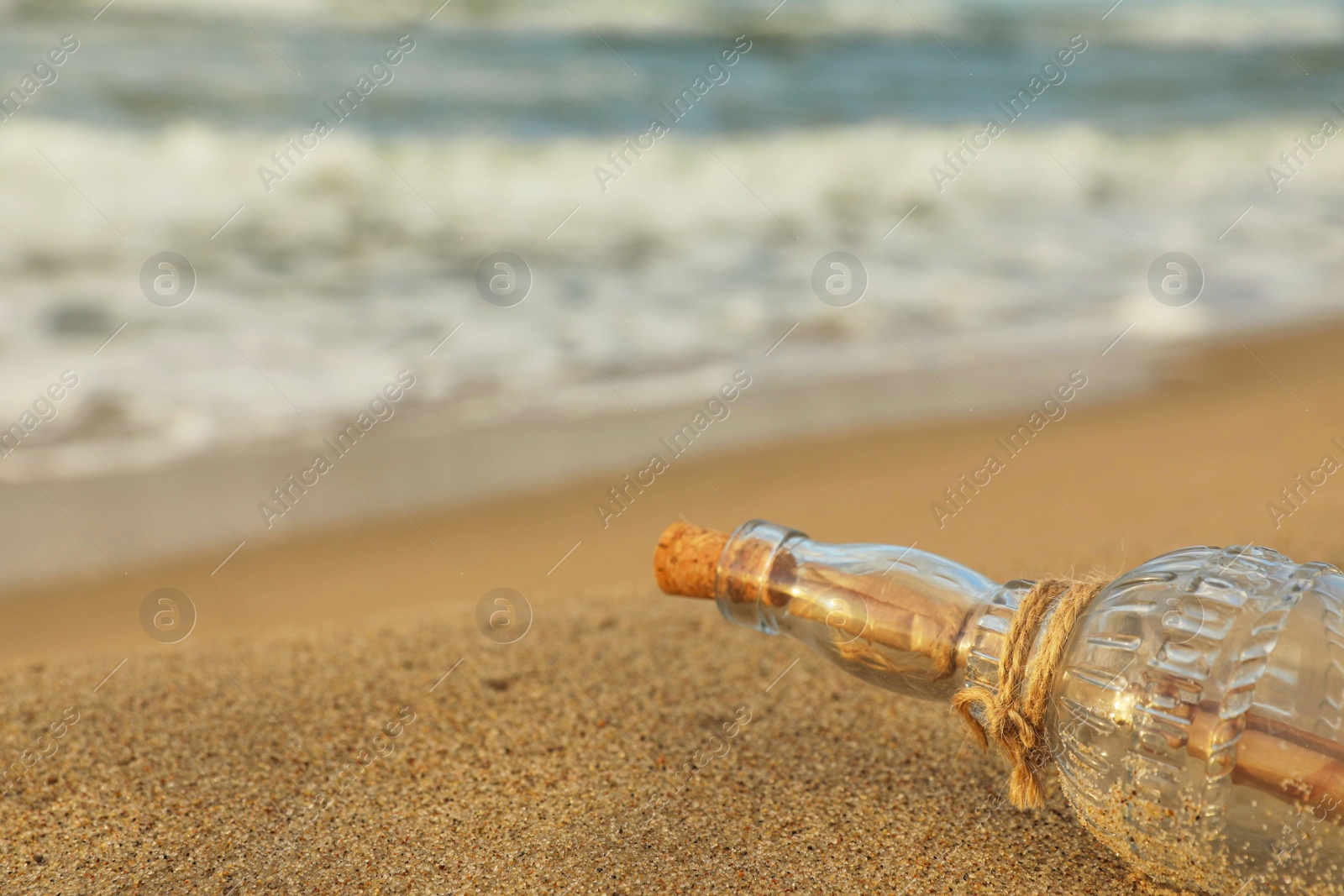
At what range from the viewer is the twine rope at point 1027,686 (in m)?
1.19

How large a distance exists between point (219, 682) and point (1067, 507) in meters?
2.53

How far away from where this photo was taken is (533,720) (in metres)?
1.91

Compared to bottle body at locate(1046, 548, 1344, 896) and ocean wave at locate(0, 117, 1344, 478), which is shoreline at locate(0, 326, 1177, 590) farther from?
bottle body at locate(1046, 548, 1344, 896)

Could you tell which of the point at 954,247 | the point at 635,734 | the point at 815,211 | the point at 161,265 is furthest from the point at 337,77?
the point at 635,734

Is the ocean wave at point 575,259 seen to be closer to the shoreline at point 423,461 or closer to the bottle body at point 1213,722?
the shoreline at point 423,461

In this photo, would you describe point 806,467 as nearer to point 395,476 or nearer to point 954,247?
point 395,476

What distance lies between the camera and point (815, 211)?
7.53 metres

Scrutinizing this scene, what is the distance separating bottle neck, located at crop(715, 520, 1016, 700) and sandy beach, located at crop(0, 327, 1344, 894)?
328 millimetres

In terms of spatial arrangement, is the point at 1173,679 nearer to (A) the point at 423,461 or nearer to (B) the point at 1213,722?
(B) the point at 1213,722

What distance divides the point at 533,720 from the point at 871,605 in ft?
2.75

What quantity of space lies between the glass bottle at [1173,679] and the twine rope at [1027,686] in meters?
0.01

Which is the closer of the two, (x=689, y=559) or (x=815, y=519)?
(x=689, y=559)

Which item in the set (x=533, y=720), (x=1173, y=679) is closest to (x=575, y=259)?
(x=533, y=720)

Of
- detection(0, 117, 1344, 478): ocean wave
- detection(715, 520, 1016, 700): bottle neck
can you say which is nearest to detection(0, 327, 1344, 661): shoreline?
detection(0, 117, 1344, 478): ocean wave
